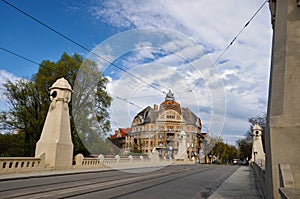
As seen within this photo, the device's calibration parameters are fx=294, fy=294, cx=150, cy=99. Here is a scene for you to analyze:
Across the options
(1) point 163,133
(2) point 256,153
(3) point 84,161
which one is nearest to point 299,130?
(1) point 163,133

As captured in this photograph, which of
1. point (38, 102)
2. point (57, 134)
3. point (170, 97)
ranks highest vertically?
point (38, 102)

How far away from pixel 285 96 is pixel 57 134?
61.1ft

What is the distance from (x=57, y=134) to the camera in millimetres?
21922

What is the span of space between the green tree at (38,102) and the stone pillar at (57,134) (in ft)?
29.8

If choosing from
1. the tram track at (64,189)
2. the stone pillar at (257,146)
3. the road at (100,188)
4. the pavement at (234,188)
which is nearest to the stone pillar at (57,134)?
the pavement at (234,188)

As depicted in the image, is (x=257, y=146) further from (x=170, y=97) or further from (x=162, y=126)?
(x=162, y=126)

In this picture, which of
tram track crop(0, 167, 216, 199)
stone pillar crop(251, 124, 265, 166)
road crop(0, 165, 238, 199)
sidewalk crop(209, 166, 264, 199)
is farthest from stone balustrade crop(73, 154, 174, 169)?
stone pillar crop(251, 124, 265, 166)

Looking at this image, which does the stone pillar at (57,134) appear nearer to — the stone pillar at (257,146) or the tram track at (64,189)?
the tram track at (64,189)

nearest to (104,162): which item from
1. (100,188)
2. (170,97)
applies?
(100,188)

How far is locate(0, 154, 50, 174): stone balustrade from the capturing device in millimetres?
16953

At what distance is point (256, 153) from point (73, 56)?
26215mm

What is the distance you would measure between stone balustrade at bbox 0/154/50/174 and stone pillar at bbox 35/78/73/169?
0.87 metres

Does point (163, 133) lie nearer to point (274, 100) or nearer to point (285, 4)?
point (274, 100)

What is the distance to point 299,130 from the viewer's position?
238 inches
